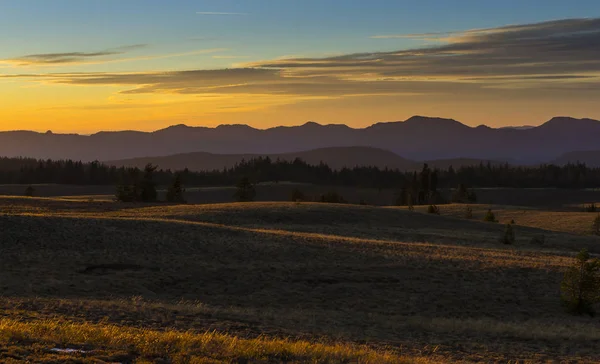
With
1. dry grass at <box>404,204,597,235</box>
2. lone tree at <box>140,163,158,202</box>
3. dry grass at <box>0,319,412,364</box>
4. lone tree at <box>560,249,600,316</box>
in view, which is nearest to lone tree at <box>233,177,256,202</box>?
lone tree at <box>140,163,158,202</box>

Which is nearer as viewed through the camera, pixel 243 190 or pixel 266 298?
pixel 266 298

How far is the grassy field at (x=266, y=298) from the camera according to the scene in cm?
1501

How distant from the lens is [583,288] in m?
28.2

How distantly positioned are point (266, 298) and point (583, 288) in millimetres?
13917

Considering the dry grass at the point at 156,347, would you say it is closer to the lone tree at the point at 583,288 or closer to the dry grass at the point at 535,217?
the lone tree at the point at 583,288

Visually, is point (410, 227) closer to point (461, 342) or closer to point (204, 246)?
point (204, 246)

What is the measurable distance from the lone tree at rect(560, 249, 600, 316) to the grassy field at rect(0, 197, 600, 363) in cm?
70

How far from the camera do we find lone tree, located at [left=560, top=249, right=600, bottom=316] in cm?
2814

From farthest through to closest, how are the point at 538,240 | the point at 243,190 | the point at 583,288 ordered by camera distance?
the point at 243,190
the point at 538,240
the point at 583,288

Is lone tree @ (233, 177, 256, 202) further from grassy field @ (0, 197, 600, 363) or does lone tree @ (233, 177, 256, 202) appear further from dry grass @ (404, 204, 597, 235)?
grassy field @ (0, 197, 600, 363)

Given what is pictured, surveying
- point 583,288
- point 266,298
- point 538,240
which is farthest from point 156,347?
point 538,240

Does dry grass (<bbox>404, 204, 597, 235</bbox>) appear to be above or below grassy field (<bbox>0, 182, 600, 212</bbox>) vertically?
below

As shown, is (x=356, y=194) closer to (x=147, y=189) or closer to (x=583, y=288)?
(x=147, y=189)

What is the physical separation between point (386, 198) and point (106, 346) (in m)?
156
